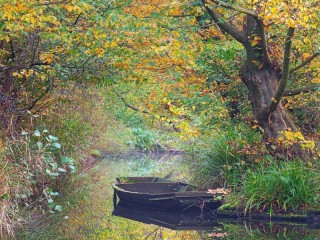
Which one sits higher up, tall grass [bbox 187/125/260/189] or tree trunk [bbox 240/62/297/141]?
tree trunk [bbox 240/62/297/141]

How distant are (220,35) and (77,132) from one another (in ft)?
12.1

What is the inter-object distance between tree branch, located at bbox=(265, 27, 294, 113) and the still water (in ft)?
6.59

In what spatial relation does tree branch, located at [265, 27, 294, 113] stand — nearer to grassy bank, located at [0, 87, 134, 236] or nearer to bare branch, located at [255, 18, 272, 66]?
bare branch, located at [255, 18, 272, 66]

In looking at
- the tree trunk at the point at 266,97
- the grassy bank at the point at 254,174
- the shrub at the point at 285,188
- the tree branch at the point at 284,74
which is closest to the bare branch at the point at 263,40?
the tree trunk at the point at 266,97

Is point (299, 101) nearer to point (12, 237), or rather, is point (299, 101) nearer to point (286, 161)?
point (286, 161)

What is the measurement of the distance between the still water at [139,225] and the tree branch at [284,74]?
201cm

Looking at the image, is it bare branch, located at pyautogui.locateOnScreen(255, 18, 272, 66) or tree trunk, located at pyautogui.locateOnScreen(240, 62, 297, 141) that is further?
tree trunk, located at pyautogui.locateOnScreen(240, 62, 297, 141)

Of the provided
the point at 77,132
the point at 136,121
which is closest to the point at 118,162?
the point at 136,121

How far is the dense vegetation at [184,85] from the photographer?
930cm

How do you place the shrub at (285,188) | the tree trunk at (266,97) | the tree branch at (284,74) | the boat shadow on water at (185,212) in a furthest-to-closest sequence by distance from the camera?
the tree trunk at (266,97)
the shrub at (285,188)
the boat shadow on water at (185,212)
the tree branch at (284,74)

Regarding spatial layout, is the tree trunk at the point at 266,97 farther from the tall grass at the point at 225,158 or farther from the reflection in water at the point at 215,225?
the reflection in water at the point at 215,225

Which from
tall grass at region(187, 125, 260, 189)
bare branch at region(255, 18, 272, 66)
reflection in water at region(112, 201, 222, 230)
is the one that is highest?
bare branch at region(255, 18, 272, 66)

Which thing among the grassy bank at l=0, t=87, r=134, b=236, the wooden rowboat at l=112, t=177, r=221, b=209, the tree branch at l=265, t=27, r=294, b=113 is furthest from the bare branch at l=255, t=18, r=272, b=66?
the grassy bank at l=0, t=87, r=134, b=236

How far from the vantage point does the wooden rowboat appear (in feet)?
36.0
